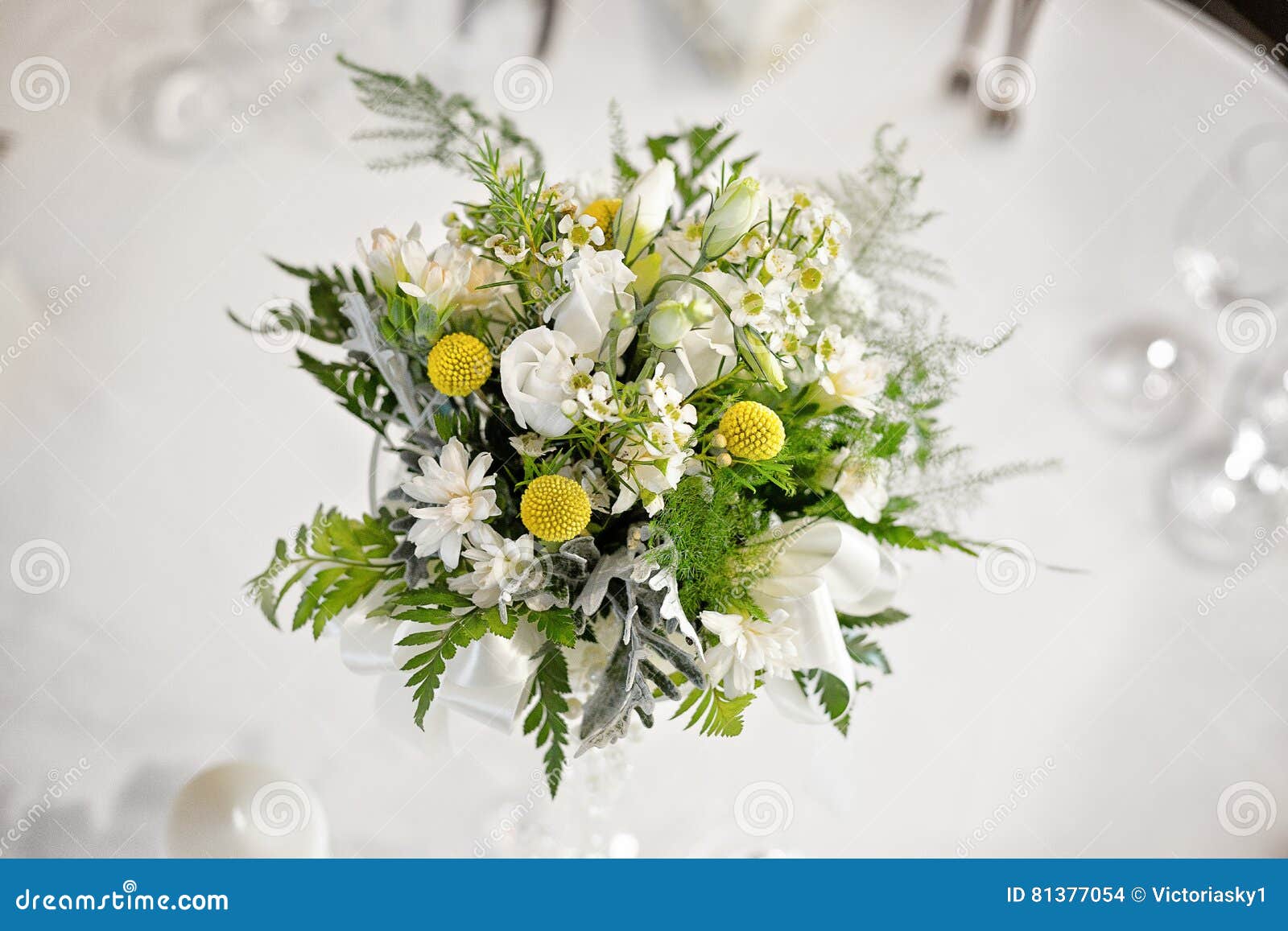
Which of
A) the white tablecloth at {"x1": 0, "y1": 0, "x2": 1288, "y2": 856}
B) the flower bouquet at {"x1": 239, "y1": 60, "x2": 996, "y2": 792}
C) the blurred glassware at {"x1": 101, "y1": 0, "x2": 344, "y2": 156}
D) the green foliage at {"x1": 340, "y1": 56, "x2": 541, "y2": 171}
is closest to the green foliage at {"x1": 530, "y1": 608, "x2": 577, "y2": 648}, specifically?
the flower bouquet at {"x1": 239, "y1": 60, "x2": 996, "y2": 792}

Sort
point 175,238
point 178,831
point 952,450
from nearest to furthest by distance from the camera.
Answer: point 952,450 < point 178,831 < point 175,238

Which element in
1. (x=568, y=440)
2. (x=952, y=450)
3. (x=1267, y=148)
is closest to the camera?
(x=568, y=440)

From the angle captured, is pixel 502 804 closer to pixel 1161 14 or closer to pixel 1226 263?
pixel 1226 263

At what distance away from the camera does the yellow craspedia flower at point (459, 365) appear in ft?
2.10

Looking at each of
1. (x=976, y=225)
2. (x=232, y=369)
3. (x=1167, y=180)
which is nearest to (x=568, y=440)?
(x=232, y=369)

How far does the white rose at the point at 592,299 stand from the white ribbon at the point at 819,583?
23 centimetres

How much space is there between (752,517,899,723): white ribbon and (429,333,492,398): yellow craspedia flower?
278mm

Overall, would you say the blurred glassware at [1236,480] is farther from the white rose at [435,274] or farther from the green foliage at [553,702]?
the white rose at [435,274]

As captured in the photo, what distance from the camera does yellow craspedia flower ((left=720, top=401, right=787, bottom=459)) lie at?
0.62 m

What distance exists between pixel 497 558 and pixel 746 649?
0.67ft

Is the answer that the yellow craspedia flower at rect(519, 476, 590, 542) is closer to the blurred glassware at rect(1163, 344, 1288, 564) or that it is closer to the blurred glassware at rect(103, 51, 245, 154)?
the blurred glassware at rect(103, 51, 245, 154)

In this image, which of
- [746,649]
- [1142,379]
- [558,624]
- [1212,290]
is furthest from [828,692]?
Answer: [1212,290]

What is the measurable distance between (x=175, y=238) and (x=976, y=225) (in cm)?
112

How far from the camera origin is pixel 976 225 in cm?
129
